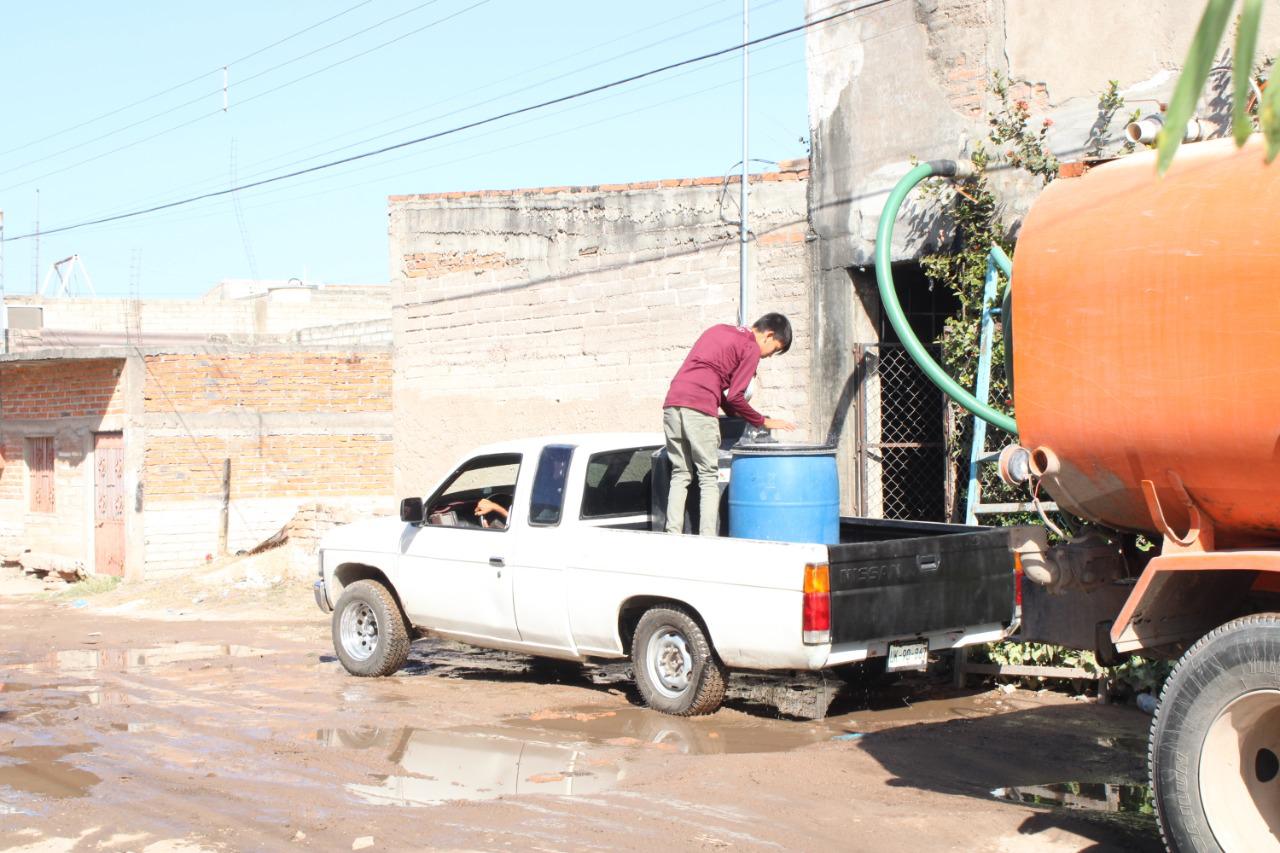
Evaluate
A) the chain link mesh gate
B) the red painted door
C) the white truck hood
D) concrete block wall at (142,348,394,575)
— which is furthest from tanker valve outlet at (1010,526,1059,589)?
the red painted door

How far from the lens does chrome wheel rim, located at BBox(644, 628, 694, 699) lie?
8.33 metres

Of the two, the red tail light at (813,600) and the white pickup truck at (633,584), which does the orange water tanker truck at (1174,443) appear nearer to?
the white pickup truck at (633,584)

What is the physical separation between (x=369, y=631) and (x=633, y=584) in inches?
115

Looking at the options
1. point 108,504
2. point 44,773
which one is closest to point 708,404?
point 44,773

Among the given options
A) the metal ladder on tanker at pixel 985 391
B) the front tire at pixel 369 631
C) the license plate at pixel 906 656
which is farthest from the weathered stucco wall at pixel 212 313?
the license plate at pixel 906 656

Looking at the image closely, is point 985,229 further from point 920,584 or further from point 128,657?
point 128,657

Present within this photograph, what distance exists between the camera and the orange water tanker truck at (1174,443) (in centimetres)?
477

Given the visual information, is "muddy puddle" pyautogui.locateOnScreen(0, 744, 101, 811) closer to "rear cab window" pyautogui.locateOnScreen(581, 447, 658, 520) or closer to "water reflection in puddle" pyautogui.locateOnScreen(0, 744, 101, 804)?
"water reflection in puddle" pyautogui.locateOnScreen(0, 744, 101, 804)

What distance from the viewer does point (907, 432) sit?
12.1 metres

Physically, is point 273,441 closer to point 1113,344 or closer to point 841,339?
point 841,339

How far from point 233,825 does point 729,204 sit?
8.05 metres

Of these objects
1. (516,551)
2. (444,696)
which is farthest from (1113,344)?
(444,696)

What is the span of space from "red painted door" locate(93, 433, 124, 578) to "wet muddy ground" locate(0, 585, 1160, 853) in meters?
8.64

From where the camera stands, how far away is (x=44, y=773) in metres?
7.28
